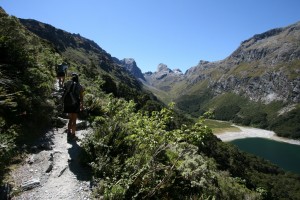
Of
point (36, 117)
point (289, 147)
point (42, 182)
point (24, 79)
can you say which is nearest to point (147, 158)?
point (42, 182)

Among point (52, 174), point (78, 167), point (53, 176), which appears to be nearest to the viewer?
point (53, 176)

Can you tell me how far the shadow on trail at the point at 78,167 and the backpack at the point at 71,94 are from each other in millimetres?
2018

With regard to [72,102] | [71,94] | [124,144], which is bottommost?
[124,144]

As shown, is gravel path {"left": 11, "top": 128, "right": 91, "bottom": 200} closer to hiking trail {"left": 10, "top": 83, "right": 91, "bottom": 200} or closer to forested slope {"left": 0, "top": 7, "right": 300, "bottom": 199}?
hiking trail {"left": 10, "top": 83, "right": 91, "bottom": 200}

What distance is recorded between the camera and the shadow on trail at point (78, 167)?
9.12 m

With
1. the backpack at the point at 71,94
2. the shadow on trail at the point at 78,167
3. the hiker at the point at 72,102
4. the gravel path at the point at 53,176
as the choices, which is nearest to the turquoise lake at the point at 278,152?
the hiker at the point at 72,102

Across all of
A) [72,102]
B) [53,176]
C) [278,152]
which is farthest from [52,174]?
[278,152]

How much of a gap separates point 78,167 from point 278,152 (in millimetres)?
184791

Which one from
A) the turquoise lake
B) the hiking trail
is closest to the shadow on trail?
the hiking trail

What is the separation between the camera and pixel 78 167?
9648mm

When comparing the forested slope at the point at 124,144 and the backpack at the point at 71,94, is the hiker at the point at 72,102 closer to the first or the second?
the backpack at the point at 71,94

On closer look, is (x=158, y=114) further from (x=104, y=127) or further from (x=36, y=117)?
(x=36, y=117)

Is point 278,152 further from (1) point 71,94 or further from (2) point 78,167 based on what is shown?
(2) point 78,167

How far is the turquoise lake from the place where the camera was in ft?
478
